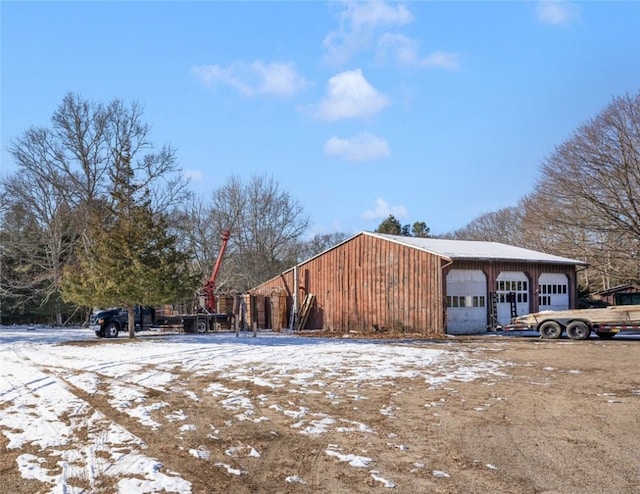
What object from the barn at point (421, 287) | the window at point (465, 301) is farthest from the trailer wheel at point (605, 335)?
the window at point (465, 301)

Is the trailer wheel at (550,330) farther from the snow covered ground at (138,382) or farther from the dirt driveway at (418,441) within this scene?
the dirt driveway at (418,441)

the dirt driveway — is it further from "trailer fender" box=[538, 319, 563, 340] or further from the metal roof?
the metal roof

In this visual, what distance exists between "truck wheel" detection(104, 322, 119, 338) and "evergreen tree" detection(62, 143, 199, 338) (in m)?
3.01

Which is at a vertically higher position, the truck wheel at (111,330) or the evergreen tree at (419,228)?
the evergreen tree at (419,228)

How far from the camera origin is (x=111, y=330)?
2683 centimetres

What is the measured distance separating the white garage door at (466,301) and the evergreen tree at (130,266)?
11.1 m

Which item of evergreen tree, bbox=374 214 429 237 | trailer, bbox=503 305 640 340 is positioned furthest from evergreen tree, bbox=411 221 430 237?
trailer, bbox=503 305 640 340

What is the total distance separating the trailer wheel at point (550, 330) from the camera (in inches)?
890

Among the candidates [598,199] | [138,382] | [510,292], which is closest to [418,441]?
[138,382]

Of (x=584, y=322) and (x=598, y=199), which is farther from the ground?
(x=598, y=199)

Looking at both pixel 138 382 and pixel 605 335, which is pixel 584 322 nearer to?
pixel 605 335

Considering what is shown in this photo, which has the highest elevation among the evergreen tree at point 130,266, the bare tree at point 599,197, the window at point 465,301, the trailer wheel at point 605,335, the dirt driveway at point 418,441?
the bare tree at point 599,197

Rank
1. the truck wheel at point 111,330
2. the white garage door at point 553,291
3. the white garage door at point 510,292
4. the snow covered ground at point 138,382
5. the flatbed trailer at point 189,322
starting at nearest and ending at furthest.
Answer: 1. the snow covered ground at point 138,382
2. the truck wheel at point 111,330
3. the white garage door at point 510,292
4. the white garage door at point 553,291
5. the flatbed trailer at point 189,322

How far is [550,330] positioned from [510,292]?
5204 mm
